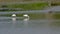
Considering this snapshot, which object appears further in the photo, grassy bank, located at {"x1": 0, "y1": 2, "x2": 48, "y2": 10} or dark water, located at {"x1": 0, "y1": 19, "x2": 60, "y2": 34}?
grassy bank, located at {"x1": 0, "y1": 2, "x2": 48, "y2": 10}

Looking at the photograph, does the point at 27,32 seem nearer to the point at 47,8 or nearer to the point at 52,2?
the point at 47,8

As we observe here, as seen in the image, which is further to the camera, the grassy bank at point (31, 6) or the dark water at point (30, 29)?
the grassy bank at point (31, 6)

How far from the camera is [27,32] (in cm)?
301

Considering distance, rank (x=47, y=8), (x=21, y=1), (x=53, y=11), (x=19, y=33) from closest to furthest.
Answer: (x=19, y=33), (x=53, y=11), (x=47, y=8), (x=21, y=1)

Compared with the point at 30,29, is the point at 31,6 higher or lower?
lower

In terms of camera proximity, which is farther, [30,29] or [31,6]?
[31,6]

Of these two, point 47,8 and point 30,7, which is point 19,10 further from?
point 47,8

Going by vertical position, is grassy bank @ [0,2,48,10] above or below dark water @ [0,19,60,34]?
below

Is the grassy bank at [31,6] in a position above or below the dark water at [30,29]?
below

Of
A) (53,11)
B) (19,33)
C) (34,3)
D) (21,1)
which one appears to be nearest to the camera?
(19,33)

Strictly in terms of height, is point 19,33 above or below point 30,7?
above

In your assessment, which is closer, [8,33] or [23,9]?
[8,33]

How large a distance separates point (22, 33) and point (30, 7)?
358 cm

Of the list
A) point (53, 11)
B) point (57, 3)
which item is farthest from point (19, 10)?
point (57, 3)
